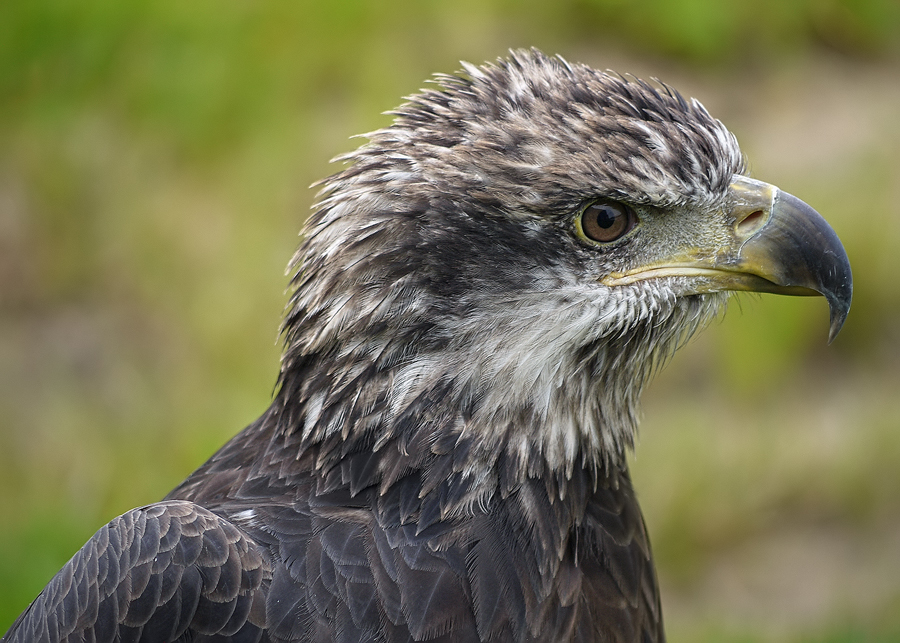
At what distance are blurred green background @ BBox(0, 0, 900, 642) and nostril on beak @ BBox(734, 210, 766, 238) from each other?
12.2ft

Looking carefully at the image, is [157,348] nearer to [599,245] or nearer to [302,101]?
[302,101]

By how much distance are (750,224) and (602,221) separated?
1.38ft

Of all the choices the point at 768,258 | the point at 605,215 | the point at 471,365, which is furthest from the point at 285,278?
the point at 768,258

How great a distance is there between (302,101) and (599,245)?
4609mm

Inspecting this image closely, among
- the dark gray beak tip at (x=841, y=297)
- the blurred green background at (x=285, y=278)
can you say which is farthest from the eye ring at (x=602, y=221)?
the blurred green background at (x=285, y=278)

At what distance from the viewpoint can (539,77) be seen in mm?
2922

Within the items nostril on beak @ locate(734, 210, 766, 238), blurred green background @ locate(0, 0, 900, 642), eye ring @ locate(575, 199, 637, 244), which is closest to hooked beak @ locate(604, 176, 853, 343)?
nostril on beak @ locate(734, 210, 766, 238)

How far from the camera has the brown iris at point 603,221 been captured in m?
2.71

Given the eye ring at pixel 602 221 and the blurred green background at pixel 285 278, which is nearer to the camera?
the eye ring at pixel 602 221

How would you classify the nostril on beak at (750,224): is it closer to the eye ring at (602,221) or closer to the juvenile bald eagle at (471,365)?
the juvenile bald eagle at (471,365)

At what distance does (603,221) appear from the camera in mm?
2725

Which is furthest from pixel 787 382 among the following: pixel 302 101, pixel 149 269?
pixel 149 269

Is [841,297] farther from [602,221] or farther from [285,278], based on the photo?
[285,278]

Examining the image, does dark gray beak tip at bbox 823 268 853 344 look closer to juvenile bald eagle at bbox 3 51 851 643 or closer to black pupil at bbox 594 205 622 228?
juvenile bald eagle at bbox 3 51 851 643
